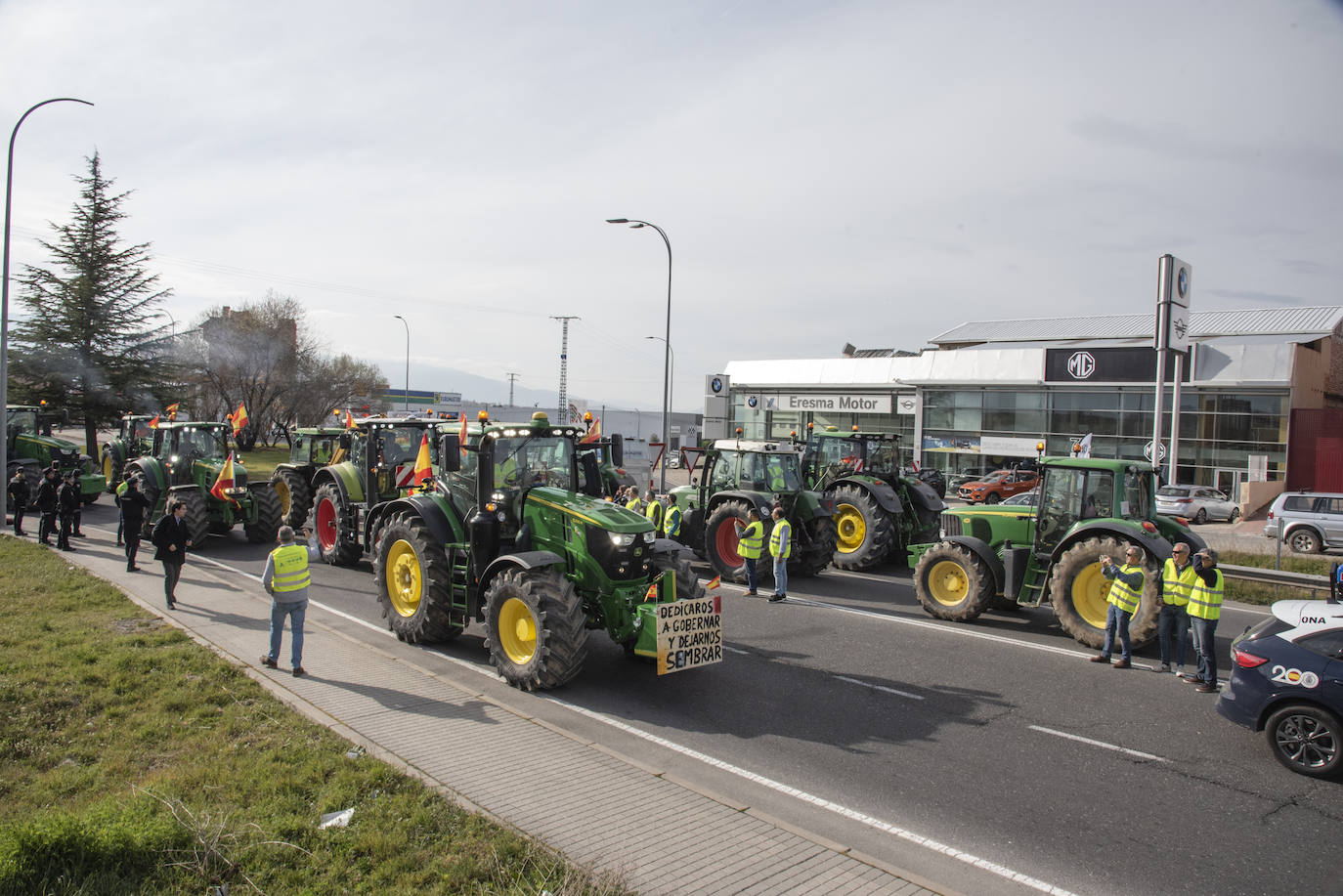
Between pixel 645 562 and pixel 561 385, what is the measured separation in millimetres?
53627

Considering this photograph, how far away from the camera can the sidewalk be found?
4730mm

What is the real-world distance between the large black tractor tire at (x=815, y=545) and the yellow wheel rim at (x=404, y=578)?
7218 mm

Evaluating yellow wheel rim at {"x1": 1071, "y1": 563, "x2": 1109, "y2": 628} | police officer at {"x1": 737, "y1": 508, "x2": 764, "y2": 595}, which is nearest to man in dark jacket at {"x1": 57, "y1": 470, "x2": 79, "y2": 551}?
police officer at {"x1": 737, "y1": 508, "x2": 764, "y2": 595}

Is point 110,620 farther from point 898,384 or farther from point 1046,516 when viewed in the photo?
point 898,384

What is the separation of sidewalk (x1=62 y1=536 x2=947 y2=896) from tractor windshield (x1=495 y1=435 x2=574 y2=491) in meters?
2.27

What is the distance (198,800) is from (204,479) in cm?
1328

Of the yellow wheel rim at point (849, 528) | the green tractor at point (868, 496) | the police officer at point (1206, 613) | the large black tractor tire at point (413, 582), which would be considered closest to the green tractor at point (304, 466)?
the large black tractor tire at point (413, 582)

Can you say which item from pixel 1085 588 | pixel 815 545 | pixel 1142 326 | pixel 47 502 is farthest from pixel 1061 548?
pixel 1142 326

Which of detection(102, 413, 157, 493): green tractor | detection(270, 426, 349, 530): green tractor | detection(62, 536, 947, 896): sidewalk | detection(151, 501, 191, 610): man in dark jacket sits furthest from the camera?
detection(102, 413, 157, 493): green tractor

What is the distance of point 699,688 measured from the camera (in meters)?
8.51

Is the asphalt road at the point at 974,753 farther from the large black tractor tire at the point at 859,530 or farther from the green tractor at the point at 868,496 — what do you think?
the green tractor at the point at 868,496

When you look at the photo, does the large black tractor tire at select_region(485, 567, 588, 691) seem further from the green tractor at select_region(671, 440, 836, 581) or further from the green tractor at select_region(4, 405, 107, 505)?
the green tractor at select_region(4, 405, 107, 505)

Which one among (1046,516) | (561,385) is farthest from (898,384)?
(1046,516)

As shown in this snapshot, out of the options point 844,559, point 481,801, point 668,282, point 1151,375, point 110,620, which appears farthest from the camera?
point 1151,375
